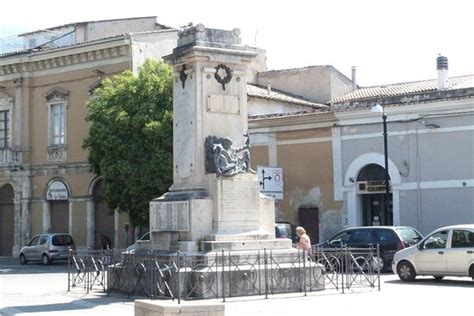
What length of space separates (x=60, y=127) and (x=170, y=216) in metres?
26.8

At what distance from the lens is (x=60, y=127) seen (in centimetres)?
4300

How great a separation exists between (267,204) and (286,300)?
2.66 metres

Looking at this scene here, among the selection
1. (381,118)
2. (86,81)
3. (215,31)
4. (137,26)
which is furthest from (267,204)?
(137,26)

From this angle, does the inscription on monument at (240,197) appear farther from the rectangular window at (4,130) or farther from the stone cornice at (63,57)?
A: the rectangular window at (4,130)

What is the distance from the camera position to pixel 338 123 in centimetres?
3416

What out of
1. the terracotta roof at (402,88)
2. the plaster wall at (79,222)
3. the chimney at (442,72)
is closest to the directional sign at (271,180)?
the terracotta roof at (402,88)

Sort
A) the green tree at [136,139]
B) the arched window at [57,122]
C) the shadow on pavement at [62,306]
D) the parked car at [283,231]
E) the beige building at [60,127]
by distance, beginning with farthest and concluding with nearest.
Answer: the arched window at [57,122] < the beige building at [60,127] < the green tree at [136,139] < the parked car at [283,231] < the shadow on pavement at [62,306]

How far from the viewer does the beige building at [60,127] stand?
40719mm

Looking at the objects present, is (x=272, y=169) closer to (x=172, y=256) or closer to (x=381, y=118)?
(x=381, y=118)

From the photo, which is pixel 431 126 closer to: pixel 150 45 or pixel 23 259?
pixel 150 45

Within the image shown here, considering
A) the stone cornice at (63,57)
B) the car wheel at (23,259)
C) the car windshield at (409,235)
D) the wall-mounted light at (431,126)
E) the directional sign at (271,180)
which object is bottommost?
the car wheel at (23,259)

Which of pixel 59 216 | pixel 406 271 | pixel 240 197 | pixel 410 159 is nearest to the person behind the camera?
pixel 240 197

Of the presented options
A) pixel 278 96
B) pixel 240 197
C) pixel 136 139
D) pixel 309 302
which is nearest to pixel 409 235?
pixel 240 197

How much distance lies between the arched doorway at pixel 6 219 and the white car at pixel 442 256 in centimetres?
2840
